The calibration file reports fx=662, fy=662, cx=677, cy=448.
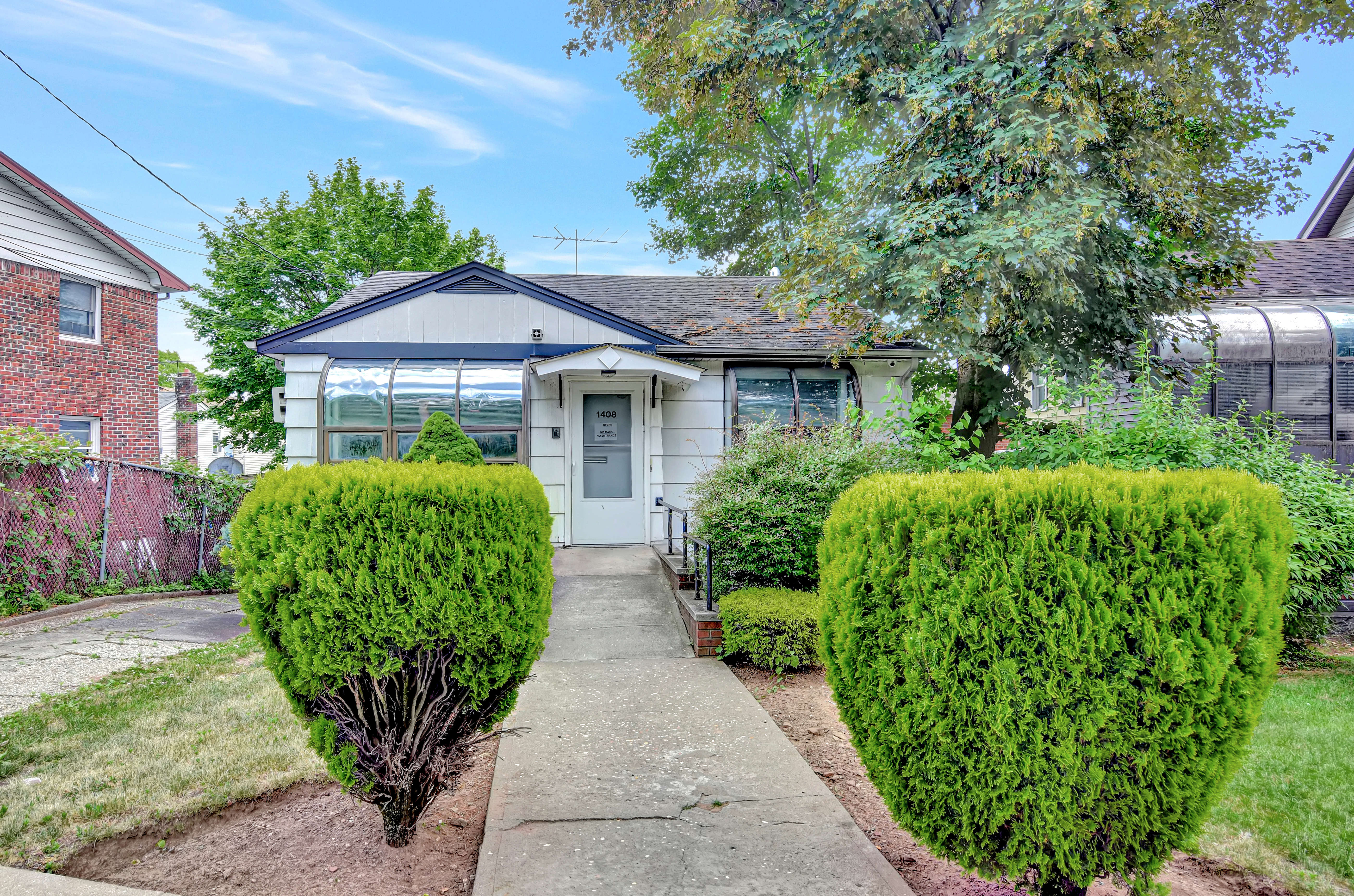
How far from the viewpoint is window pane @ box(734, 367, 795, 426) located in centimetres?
986

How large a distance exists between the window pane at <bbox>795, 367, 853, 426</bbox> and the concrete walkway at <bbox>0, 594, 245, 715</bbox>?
751 centimetres

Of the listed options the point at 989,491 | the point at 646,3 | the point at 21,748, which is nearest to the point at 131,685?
the point at 21,748

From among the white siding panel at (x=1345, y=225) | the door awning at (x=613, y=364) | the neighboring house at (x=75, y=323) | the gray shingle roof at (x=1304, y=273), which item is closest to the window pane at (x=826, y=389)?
the door awning at (x=613, y=364)

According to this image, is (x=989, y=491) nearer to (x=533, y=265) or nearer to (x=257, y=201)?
(x=533, y=265)

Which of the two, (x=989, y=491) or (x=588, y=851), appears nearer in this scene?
(x=989, y=491)

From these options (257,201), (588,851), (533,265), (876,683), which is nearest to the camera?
(876,683)

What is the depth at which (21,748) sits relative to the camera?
372 centimetres

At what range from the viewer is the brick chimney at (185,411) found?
26.8 m

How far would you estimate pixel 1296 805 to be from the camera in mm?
3273

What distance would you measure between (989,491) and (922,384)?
9063mm

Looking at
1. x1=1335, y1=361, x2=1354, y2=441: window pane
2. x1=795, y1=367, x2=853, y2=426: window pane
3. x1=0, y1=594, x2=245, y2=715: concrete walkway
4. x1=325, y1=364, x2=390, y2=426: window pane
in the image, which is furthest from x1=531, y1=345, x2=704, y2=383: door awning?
x1=1335, y1=361, x2=1354, y2=441: window pane

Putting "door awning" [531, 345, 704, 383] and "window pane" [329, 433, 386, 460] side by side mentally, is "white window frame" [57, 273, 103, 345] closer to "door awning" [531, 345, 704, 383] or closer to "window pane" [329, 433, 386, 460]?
"window pane" [329, 433, 386, 460]

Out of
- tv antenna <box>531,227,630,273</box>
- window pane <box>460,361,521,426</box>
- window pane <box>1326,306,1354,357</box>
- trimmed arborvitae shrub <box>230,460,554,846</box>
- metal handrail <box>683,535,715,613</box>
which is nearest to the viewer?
trimmed arborvitae shrub <box>230,460,554,846</box>

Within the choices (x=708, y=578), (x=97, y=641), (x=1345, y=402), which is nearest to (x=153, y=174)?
(x=97, y=641)
